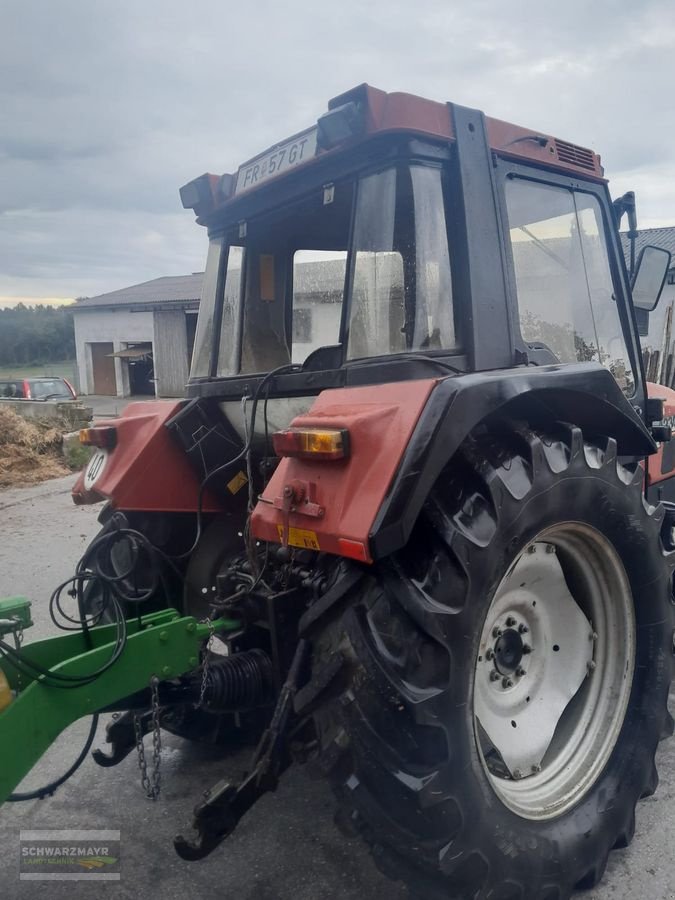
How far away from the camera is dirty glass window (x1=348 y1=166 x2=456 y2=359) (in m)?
2.33

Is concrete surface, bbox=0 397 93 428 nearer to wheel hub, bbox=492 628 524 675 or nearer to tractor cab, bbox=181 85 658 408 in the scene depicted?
tractor cab, bbox=181 85 658 408

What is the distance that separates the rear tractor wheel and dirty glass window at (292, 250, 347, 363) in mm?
941

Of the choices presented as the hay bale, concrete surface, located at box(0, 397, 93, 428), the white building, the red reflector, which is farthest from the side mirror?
the white building

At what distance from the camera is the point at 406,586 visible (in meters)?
1.90

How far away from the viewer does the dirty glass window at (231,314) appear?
3.26m

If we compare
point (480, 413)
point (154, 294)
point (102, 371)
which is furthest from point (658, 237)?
point (480, 413)

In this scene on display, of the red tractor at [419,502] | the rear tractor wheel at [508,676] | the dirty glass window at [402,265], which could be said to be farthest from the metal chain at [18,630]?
the dirty glass window at [402,265]

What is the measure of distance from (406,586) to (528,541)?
1.44 ft

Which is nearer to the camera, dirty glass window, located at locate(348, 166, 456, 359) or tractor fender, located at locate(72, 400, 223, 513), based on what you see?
dirty glass window, located at locate(348, 166, 456, 359)

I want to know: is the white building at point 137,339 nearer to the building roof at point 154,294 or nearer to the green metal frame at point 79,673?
the building roof at point 154,294

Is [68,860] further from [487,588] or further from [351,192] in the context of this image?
[351,192]

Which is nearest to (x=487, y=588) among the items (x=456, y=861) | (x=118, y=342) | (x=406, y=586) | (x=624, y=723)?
(x=406, y=586)

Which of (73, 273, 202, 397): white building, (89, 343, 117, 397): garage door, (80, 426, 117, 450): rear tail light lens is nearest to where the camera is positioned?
(80, 426, 117, 450): rear tail light lens

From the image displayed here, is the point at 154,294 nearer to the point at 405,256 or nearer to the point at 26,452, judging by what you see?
the point at 26,452
